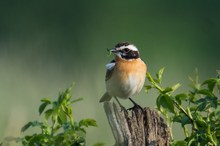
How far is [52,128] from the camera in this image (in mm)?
3668

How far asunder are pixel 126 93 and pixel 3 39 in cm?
420

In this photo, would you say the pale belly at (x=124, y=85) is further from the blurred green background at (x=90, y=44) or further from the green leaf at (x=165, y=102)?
the green leaf at (x=165, y=102)

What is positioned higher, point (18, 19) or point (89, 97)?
point (18, 19)

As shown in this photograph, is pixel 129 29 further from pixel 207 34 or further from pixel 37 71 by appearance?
pixel 37 71

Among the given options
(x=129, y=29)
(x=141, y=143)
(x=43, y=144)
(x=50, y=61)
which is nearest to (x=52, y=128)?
(x=43, y=144)

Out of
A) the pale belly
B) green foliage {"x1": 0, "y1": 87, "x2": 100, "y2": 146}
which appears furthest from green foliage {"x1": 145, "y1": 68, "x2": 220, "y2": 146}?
the pale belly

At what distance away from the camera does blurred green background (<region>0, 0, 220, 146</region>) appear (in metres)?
6.93

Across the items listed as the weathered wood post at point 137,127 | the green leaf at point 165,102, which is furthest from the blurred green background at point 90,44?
the green leaf at point 165,102

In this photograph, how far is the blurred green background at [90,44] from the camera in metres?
6.93

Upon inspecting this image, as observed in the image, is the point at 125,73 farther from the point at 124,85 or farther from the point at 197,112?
the point at 197,112

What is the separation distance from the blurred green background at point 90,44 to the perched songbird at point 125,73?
30cm

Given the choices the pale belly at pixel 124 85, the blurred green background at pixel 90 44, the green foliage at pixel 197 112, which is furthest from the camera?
the blurred green background at pixel 90 44

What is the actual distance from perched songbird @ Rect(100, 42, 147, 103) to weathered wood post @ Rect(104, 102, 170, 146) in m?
1.69

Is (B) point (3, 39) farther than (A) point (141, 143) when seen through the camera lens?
Yes
